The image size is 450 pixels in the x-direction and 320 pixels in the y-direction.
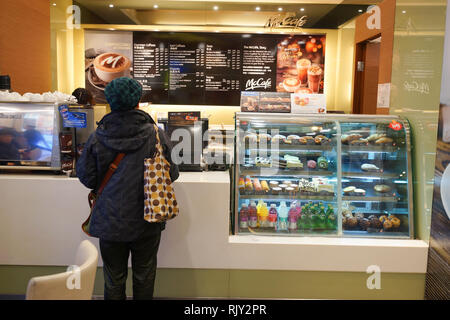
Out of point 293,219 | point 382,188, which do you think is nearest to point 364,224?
point 382,188

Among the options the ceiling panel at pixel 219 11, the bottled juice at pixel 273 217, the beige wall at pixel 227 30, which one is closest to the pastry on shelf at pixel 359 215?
the bottled juice at pixel 273 217

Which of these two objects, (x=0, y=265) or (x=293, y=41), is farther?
(x=293, y=41)

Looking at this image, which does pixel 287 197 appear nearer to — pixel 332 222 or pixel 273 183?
pixel 273 183

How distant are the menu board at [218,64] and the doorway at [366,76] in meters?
0.67

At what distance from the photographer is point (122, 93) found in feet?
7.20

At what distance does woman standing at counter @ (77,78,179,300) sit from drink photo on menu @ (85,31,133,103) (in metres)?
4.11

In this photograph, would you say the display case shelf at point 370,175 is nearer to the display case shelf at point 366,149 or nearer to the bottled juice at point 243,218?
the display case shelf at point 366,149

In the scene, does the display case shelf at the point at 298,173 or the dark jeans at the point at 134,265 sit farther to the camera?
the display case shelf at the point at 298,173

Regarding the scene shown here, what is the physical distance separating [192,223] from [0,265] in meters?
1.64

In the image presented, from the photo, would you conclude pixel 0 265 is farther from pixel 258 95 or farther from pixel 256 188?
pixel 258 95

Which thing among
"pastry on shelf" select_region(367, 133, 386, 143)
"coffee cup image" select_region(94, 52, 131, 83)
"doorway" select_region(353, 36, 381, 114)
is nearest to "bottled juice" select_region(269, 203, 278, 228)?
"pastry on shelf" select_region(367, 133, 386, 143)

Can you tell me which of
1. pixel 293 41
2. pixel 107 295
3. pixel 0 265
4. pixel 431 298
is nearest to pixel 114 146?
pixel 107 295

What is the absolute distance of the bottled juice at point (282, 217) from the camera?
10.8 feet

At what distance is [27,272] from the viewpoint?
3127 millimetres
